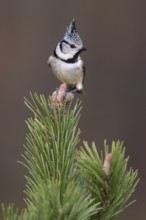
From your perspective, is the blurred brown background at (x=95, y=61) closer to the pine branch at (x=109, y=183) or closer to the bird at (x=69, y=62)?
the bird at (x=69, y=62)

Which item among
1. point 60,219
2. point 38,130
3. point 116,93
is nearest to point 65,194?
point 60,219

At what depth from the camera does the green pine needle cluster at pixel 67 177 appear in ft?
1.92

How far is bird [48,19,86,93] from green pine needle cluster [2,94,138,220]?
0.45 metres

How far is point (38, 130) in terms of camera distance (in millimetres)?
714

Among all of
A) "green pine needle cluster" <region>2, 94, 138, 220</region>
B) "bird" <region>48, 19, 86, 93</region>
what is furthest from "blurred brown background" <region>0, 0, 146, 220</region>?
"green pine needle cluster" <region>2, 94, 138, 220</region>

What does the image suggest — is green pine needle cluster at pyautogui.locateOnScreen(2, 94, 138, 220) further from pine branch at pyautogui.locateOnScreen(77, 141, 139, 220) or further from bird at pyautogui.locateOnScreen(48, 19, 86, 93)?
bird at pyautogui.locateOnScreen(48, 19, 86, 93)

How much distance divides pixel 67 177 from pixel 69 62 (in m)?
0.69

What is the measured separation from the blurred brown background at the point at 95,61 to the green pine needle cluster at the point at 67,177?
1798 millimetres

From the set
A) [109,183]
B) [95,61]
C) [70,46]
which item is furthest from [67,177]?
[95,61]

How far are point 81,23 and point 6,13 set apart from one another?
1.00 ft

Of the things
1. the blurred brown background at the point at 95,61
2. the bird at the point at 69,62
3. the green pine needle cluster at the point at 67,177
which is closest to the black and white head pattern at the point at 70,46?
the bird at the point at 69,62

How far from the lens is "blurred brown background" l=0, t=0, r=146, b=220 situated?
2547 mm

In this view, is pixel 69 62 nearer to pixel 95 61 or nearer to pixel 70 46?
pixel 70 46

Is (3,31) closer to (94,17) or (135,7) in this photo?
(94,17)
